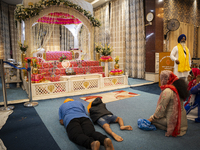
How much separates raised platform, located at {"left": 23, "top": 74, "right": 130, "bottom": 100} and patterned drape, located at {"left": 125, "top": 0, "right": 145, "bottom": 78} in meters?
2.26

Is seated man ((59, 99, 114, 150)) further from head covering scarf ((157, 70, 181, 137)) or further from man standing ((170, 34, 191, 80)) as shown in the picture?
man standing ((170, 34, 191, 80))

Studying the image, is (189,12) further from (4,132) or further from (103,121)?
(4,132)

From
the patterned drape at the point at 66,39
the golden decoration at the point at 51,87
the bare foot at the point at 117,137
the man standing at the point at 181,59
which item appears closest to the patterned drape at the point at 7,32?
the patterned drape at the point at 66,39

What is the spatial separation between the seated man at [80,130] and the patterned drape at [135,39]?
5.62 m

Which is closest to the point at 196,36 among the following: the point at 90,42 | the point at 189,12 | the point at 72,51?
the point at 189,12

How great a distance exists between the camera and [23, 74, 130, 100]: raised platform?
13.6 ft

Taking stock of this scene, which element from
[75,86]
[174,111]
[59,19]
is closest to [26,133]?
[174,111]

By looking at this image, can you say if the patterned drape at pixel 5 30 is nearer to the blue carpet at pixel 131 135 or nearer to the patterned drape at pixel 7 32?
the patterned drape at pixel 7 32

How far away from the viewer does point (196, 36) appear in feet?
25.1

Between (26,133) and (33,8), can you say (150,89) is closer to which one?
(26,133)

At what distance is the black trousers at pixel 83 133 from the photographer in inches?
66.2

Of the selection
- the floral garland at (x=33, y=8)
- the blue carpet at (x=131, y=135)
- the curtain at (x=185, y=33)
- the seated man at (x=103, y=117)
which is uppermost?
the floral garland at (x=33, y=8)

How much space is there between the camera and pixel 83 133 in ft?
6.05

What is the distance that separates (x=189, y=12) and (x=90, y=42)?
16.0 ft
